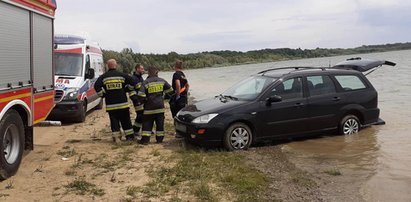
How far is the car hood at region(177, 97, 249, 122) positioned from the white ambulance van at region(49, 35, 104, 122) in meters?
4.32

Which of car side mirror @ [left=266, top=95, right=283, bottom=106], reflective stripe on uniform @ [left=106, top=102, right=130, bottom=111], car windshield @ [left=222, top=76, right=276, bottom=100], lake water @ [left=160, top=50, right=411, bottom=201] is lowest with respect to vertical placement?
lake water @ [left=160, top=50, right=411, bottom=201]

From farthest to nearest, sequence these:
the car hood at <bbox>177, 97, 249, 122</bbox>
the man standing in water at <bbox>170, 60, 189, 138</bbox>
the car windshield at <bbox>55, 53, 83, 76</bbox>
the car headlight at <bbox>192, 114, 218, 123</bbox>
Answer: the car windshield at <bbox>55, 53, 83, 76</bbox>
the man standing in water at <bbox>170, 60, 189, 138</bbox>
the car hood at <bbox>177, 97, 249, 122</bbox>
the car headlight at <bbox>192, 114, 218, 123</bbox>

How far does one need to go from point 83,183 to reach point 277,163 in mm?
3397

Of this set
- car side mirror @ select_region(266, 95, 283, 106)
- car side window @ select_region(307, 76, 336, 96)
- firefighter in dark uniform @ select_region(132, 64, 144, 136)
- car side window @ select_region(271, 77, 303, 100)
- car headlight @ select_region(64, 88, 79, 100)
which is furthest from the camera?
car headlight @ select_region(64, 88, 79, 100)

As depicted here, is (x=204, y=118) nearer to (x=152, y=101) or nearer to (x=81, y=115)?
(x=152, y=101)

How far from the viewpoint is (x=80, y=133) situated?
10711mm

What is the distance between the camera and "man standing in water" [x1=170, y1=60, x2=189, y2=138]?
1014cm

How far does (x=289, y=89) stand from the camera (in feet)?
30.2

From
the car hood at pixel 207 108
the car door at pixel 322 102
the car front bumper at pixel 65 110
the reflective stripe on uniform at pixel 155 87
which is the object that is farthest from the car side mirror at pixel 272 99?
→ the car front bumper at pixel 65 110

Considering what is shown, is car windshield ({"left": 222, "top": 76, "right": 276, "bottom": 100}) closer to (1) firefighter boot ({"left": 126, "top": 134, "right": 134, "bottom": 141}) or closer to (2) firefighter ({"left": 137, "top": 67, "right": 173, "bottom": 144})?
(2) firefighter ({"left": 137, "top": 67, "right": 173, "bottom": 144})

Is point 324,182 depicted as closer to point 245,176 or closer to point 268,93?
point 245,176

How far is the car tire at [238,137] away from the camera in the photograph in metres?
8.42

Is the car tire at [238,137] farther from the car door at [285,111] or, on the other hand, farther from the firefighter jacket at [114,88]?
the firefighter jacket at [114,88]

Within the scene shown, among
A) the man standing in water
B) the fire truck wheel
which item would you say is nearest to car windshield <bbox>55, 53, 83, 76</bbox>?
the man standing in water
